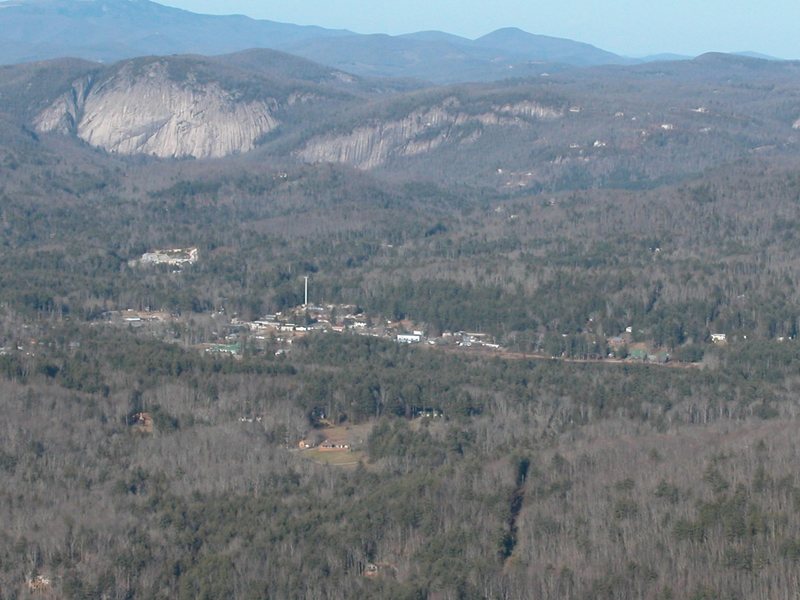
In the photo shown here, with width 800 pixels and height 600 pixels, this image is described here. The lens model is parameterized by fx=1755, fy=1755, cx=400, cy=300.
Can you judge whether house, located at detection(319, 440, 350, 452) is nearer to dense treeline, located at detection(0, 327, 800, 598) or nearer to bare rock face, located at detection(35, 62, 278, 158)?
dense treeline, located at detection(0, 327, 800, 598)

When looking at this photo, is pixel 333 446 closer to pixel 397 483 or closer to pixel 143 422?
pixel 143 422

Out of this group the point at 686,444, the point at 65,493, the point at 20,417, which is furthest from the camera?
the point at 20,417

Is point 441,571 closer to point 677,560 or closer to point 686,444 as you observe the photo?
point 677,560

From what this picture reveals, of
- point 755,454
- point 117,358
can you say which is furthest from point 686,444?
point 117,358

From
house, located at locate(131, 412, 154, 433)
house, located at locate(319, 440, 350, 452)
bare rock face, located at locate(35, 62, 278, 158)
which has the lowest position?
bare rock face, located at locate(35, 62, 278, 158)

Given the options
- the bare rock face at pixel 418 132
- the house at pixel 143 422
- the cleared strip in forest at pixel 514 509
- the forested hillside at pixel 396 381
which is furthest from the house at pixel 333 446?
the bare rock face at pixel 418 132

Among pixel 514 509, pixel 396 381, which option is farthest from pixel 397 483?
pixel 396 381

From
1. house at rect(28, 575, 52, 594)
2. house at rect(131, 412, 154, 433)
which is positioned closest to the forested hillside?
house at rect(28, 575, 52, 594)
